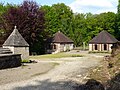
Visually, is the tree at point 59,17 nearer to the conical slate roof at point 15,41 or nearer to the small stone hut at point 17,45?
the conical slate roof at point 15,41

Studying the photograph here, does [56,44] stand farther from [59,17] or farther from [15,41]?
[15,41]

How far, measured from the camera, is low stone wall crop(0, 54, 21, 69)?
95.0 ft

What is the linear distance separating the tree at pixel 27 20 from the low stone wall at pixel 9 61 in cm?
2459

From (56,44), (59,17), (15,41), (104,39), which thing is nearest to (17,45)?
(15,41)

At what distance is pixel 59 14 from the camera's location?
103250 mm

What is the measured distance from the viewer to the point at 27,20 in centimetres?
5728

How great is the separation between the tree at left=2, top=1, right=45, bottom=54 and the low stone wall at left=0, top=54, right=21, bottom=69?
24.6 meters

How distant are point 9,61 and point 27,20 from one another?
27830 mm

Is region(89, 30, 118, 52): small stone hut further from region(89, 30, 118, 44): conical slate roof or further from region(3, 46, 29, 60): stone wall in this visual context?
region(3, 46, 29, 60): stone wall

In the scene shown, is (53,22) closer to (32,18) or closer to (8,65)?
(32,18)

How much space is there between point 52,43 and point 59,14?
32209 mm

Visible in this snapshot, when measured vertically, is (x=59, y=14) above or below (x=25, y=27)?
above

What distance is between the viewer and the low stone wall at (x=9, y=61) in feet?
95.0

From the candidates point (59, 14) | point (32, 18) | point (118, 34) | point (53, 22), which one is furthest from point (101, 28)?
point (32, 18)
